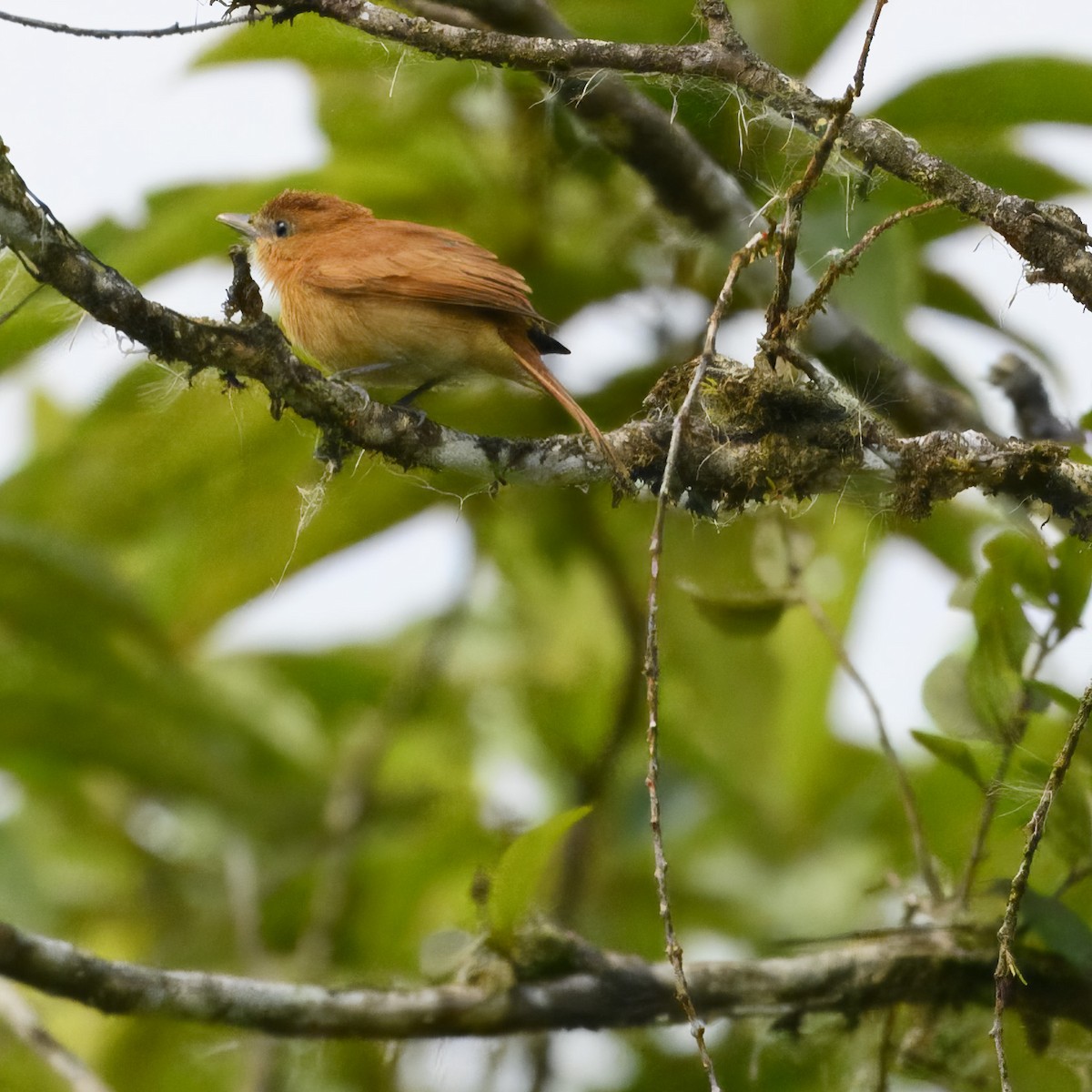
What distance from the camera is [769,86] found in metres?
2.14

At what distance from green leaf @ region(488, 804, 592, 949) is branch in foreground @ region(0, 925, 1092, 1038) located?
16 centimetres

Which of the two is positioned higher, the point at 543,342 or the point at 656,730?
the point at 543,342

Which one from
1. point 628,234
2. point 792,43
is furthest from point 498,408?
point 792,43

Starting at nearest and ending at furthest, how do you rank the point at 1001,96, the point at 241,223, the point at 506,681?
the point at 1001,96, the point at 241,223, the point at 506,681

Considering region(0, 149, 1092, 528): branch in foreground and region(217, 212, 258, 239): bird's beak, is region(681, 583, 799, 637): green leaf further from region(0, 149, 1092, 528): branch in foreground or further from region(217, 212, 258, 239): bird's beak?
region(217, 212, 258, 239): bird's beak

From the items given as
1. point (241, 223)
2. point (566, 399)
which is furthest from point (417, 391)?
point (566, 399)

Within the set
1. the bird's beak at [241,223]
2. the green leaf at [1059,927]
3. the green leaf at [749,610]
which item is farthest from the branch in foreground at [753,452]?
the bird's beak at [241,223]

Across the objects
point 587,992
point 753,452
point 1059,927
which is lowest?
point 587,992

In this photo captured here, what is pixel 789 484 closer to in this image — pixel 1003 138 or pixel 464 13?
pixel 464 13

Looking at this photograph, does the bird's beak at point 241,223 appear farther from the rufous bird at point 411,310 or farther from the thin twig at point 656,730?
the thin twig at point 656,730

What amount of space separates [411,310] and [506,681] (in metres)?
1.81

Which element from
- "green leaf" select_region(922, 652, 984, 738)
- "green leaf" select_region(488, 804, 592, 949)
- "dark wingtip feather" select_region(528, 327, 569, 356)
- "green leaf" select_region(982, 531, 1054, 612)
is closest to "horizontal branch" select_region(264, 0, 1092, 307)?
"green leaf" select_region(982, 531, 1054, 612)

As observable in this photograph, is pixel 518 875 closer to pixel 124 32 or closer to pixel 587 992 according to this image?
pixel 587 992

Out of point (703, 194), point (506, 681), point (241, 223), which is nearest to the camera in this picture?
point (703, 194)
